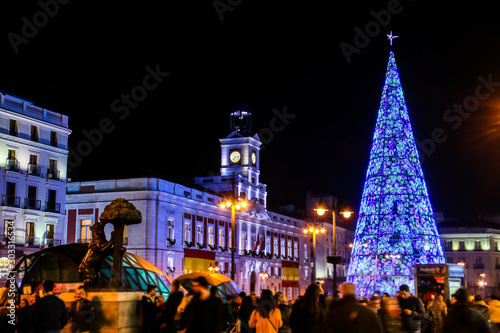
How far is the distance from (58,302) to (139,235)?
1640 inches

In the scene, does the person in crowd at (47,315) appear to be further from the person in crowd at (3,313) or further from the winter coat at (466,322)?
the winter coat at (466,322)

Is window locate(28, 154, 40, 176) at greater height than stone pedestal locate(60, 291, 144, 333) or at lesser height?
greater

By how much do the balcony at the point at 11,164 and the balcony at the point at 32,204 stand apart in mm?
2222

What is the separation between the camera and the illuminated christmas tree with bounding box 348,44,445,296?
40000 mm

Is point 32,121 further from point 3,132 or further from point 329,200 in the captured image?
point 329,200

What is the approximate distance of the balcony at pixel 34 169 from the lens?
43.9 m

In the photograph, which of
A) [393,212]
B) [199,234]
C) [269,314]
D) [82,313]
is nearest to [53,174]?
[199,234]

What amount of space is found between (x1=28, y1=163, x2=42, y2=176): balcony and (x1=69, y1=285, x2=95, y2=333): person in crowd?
33.9m

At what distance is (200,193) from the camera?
58.8 m

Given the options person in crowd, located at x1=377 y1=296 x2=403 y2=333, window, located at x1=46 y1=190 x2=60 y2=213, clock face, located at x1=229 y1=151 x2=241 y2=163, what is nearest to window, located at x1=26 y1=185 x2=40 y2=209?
window, located at x1=46 y1=190 x2=60 y2=213

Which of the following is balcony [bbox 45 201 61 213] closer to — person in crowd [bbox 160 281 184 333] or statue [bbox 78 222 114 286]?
statue [bbox 78 222 114 286]

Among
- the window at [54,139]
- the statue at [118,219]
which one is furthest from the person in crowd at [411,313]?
the window at [54,139]

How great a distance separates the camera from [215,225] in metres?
61.7

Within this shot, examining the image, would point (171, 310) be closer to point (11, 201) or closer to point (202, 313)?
point (202, 313)
